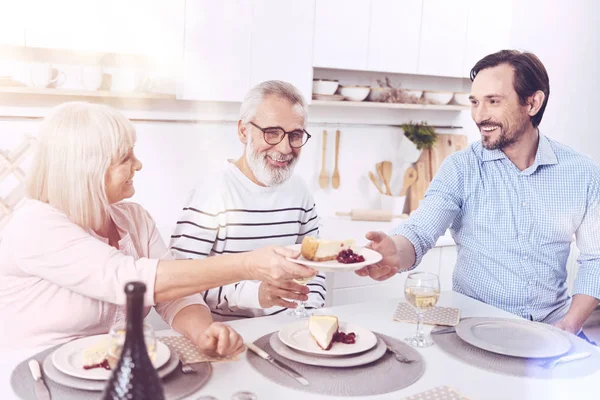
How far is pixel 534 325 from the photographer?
4.90ft

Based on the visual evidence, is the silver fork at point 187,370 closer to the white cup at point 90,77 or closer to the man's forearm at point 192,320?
the man's forearm at point 192,320

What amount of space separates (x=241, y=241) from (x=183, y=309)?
1.64ft

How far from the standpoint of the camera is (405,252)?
189 centimetres

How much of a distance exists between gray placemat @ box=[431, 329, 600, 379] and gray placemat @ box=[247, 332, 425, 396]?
101 mm

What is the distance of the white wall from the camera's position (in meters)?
3.44

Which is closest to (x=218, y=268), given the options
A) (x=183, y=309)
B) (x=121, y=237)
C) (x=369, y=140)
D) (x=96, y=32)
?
(x=183, y=309)

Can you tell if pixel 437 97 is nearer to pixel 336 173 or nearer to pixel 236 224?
pixel 336 173

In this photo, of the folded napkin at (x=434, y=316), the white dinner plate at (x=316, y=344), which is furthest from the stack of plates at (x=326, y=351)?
the folded napkin at (x=434, y=316)

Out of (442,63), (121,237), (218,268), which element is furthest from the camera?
(442,63)

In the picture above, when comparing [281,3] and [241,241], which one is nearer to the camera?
[241,241]

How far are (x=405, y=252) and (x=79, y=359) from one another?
1030 mm

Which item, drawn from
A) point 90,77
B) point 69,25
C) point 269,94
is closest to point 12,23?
point 69,25

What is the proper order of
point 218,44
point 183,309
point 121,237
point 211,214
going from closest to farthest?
point 183,309 < point 121,237 < point 211,214 < point 218,44

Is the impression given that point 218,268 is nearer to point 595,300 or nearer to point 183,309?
point 183,309
